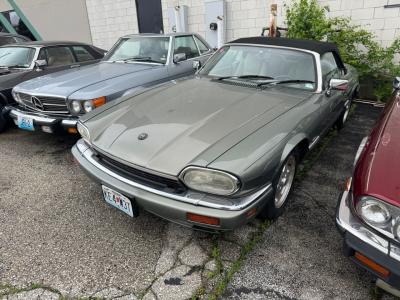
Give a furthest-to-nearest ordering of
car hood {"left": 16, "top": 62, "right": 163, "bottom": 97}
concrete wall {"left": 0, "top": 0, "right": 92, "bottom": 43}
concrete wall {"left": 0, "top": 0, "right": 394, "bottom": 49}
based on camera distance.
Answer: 1. concrete wall {"left": 0, "top": 0, "right": 92, "bottom": 43}
2. concrete wall {"left": 0, "top": 0, "right": 394, "bottom": 49}
3. car hood {"left": 16, "top": 62, "right": 163, "bottom": 97}

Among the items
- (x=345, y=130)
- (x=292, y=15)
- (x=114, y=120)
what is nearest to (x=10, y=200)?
(x=114, y=120)

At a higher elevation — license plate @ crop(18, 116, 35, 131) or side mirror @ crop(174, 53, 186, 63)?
side mirror @ crop(174, 53, 186, 63)

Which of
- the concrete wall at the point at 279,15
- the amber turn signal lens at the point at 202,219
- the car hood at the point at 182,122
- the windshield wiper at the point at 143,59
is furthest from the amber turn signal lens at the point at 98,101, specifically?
the concrete wall at the point at 279,15

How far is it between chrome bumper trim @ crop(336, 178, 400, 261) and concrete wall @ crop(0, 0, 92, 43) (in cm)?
1111

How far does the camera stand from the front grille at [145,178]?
1.93m

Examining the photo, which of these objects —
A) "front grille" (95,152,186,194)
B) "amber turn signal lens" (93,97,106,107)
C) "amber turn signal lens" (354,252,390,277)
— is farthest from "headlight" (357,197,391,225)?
"amber turn signal lens" (93,97,106,107)

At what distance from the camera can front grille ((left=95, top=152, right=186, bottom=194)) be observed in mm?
1934

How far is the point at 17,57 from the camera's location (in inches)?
196

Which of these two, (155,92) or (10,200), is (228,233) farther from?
(10,200)

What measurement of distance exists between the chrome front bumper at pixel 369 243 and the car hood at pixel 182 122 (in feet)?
2.74

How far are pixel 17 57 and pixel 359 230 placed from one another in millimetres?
5642

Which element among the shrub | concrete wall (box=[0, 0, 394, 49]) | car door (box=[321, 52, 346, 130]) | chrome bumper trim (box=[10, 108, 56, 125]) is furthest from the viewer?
concrete wall (box=[0, 0, 394, 49])

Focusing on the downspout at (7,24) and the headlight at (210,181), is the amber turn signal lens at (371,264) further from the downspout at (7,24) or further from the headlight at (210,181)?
the downspout at (7,24)

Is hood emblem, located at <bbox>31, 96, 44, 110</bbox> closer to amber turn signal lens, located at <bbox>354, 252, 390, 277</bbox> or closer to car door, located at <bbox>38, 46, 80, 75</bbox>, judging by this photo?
car door, located at <bbox>38, 46, 80, 75</bbox>
